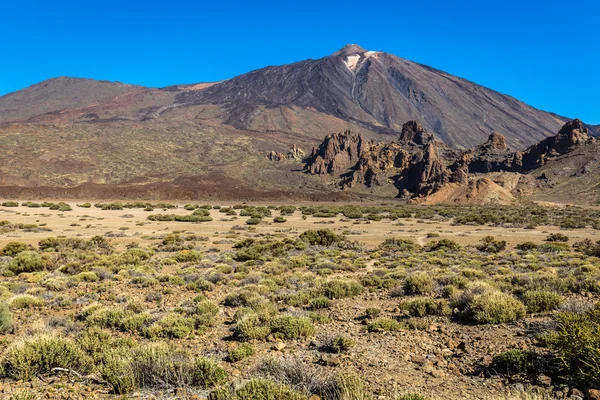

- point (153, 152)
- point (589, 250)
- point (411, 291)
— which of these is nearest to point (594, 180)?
point (589, 250)

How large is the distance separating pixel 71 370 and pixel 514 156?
348ft

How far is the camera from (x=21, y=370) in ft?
18.5

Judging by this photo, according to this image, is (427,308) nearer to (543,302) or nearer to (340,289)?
(543,302)

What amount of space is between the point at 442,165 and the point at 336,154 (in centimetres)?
3220

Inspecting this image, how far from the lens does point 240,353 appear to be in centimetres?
662

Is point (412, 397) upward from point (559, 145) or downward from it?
downward

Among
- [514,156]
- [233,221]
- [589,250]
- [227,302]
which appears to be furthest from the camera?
[514,156]

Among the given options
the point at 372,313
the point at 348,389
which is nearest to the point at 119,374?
the point at 348,389

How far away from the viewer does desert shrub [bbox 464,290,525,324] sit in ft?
25.0

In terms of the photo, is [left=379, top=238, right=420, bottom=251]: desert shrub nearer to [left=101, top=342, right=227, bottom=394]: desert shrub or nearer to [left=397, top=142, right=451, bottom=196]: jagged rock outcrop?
[left=101, top=342, right=227, bottom=394]: desert shrub

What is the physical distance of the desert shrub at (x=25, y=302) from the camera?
9.78 meters

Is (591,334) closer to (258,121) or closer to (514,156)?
(514,156)

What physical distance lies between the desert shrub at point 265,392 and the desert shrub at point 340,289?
20.4 feet

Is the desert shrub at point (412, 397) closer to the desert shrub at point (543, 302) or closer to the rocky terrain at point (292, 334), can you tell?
the rocky terrain at point (292, 334)
